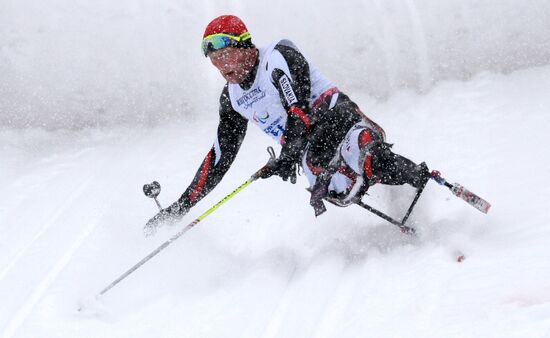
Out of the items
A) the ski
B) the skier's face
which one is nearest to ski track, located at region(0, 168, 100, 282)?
the skier's face

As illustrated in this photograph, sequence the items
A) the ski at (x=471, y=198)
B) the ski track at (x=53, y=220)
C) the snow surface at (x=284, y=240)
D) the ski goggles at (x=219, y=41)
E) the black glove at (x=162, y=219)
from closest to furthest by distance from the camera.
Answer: the snow surface at (x=284, y=240) < the ski goggles at (x=219, y=41) < the ski at (x=471, y=198) < the black glove at (x=162, y=219) < the ski track at (x=53, y=220)

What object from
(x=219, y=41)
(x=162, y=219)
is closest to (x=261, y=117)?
(x=219, y=41)

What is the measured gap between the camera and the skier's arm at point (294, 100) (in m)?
4.38

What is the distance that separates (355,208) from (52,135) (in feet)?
12.9

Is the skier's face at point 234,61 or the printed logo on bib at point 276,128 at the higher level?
the skier's face at point 234,61

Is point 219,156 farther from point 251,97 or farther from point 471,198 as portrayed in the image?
point 471,198

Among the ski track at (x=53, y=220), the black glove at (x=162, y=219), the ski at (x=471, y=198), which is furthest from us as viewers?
the ski track at (x=53, y=220)

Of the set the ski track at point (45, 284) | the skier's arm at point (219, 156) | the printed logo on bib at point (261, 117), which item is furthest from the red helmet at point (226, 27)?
the ski track at point (45, 284)

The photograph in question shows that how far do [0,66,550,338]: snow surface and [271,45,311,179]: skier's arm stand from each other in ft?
3.14

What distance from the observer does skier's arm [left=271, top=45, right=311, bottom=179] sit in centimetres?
438

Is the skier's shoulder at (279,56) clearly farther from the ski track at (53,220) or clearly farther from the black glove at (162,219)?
the ski track at (53,220)

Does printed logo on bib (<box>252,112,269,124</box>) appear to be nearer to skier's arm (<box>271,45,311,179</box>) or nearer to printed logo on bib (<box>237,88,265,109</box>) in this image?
printed logo on bib (<box>237,88,265,109</box>)

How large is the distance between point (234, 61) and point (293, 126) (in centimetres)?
60

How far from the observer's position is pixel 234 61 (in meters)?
4.48
